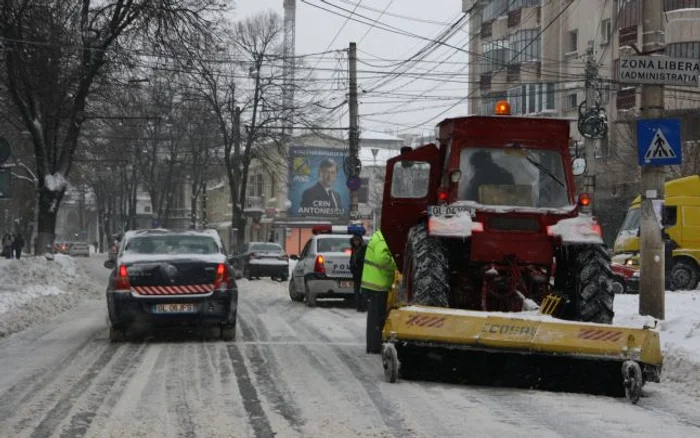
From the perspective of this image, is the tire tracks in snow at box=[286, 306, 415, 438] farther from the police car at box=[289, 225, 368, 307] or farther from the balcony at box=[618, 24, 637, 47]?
the balcony at box=[618, 24, 637, 47]

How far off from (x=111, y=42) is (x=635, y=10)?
73.1 feet

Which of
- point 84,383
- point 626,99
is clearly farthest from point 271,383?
point 626,99

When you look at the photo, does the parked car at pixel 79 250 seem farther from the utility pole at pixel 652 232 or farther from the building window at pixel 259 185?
the utility pole at pixel 652 232

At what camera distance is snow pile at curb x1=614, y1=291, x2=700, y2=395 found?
1047 centimetres

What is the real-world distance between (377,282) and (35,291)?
524 inches

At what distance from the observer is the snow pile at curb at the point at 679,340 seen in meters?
10.5

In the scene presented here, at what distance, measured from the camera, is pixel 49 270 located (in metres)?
28.1

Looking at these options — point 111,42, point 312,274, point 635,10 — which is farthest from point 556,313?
point 635,10

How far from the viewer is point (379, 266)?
12633 mm

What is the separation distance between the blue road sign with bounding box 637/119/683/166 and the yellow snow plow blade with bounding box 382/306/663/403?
16.6ft

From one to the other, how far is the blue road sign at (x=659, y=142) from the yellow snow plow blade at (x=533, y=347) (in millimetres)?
5051

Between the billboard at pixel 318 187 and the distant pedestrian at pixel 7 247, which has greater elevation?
the billboard at pixel 318 187

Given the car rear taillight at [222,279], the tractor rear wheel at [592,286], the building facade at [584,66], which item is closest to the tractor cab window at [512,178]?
the tractor rear wheel at [592,286]

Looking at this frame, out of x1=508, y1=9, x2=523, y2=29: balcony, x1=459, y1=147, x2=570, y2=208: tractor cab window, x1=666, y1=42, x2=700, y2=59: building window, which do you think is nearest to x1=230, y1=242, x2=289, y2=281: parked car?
x1=666, y1=42, x2=700, y2=59: building window
